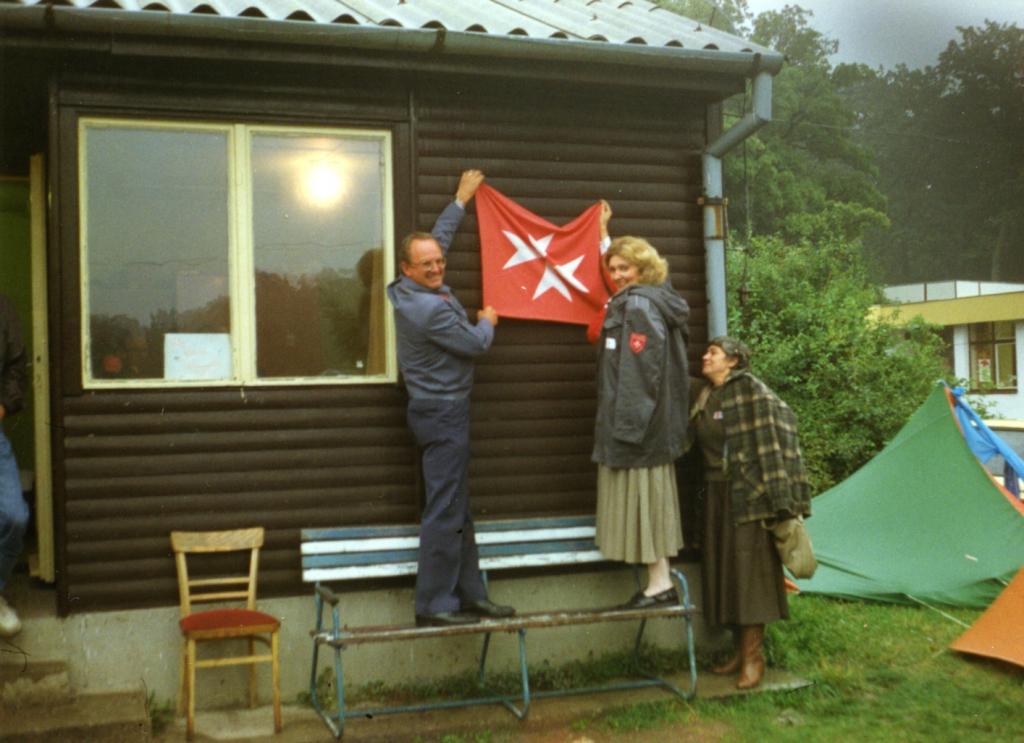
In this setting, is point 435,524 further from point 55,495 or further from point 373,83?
point 373,83

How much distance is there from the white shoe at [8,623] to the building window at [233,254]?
1.22 metres

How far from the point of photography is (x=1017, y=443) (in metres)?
18.0

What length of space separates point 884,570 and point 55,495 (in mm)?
6421

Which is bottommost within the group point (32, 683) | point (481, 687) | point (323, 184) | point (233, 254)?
point (481, 687)

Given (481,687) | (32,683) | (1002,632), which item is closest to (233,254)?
(32,683)

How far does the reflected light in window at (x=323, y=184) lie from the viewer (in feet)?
20.5

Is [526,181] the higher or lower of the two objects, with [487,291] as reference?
higher

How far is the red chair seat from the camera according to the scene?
17.8 feet

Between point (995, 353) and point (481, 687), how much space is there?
28842mm

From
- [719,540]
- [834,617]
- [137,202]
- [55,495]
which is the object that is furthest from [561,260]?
[834,617]

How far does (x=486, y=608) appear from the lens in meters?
5.98

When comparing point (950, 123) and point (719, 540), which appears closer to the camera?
point (719, 540)

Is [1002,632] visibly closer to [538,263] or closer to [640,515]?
[640,515]

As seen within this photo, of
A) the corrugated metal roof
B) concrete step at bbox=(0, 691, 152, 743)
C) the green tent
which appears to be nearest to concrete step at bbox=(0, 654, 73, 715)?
concrete step at bbox=(0, 691, 152, 743)
